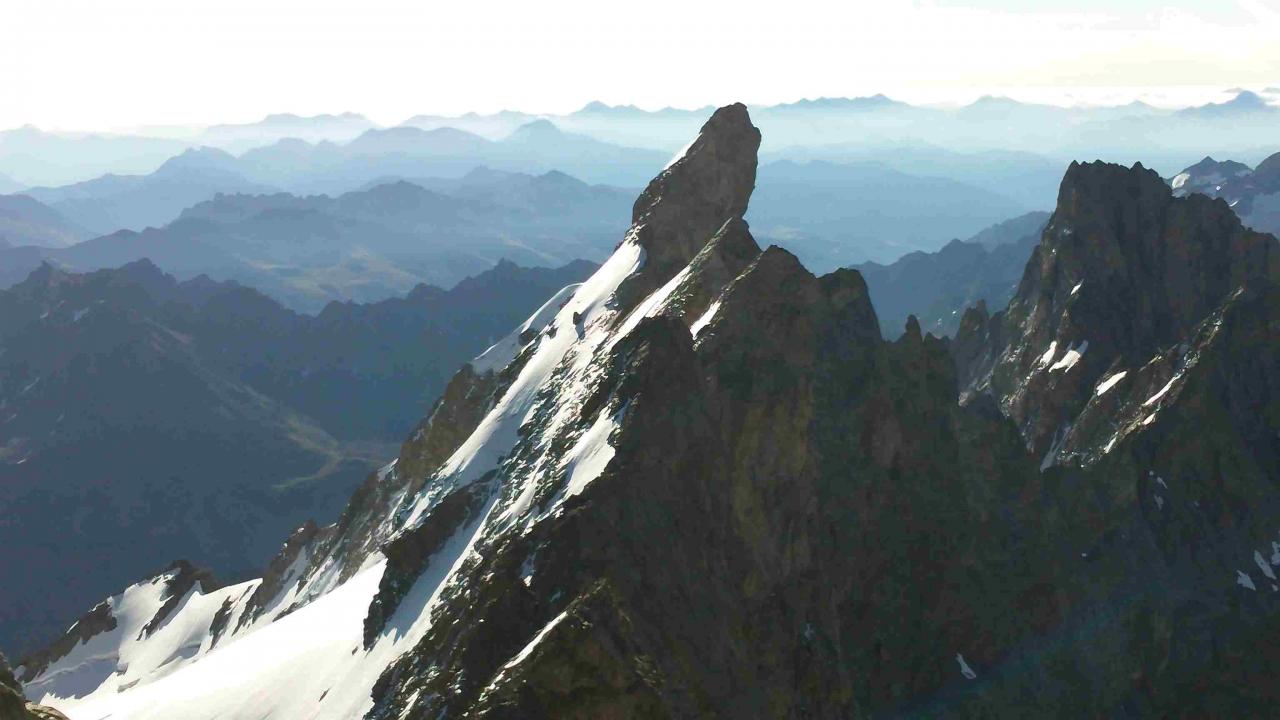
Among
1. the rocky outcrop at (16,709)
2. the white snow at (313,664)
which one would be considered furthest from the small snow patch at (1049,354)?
the rocky outcrop at (16,709)

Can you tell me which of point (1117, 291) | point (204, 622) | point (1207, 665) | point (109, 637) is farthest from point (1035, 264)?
point (109, 637)

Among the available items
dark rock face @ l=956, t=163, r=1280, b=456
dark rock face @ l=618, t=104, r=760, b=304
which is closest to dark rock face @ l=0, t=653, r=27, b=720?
dark rock face @ l=618, t=104, r=760, b=304

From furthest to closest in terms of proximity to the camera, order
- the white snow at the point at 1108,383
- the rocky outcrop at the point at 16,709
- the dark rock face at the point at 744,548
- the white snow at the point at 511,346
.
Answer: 1. the white snow at the point at 1108,383
2. the white snow at the point at 511,346
3. the dark rock face at the point at 744,548
4. the rocky outcrop at the point at 16,709

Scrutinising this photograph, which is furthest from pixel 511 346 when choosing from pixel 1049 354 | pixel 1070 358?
pixel 1049 354

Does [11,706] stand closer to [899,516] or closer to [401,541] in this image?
[401,541]

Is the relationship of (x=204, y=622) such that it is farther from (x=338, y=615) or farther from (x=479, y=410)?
(x=338, y=615)

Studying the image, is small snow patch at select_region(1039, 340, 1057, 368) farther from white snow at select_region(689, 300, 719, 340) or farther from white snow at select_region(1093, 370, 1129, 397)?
white snow at select_region(689, 300, 719, 340)

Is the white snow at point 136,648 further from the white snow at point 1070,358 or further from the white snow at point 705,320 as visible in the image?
the white snow at point 1070,358
